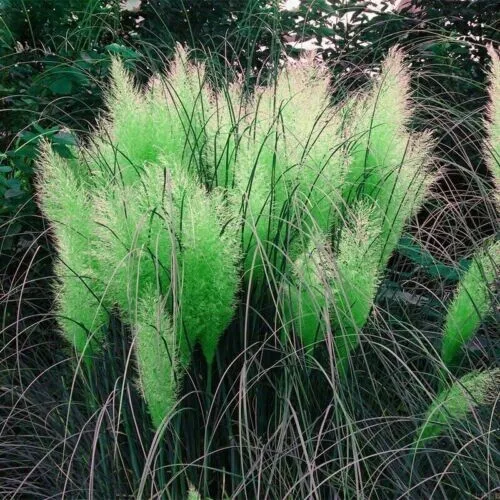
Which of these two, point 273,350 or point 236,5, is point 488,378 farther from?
point 236,5

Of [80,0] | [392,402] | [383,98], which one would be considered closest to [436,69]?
[80,0]

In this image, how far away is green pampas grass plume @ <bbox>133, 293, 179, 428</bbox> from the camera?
6.10ft

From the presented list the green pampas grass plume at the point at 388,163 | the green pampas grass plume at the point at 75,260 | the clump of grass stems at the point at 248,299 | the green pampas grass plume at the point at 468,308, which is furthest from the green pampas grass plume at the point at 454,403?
the green pampas grass plume at the point at 75,260

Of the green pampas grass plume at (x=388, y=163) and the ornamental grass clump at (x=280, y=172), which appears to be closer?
the ornamental grass clump at (x=280, y=172)

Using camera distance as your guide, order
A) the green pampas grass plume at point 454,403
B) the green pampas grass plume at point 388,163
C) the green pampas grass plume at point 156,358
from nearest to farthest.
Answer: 1. the green pampas grass plume at point 156,358
2. the green pampas grass plume at point 454,403
3. the green pampas grass plume at point 388,163

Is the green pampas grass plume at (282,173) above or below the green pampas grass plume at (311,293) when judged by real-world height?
above

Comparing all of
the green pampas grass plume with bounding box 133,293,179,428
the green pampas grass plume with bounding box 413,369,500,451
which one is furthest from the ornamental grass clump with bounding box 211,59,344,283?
the green pampas grass plume with bounding box 413,369,500,451

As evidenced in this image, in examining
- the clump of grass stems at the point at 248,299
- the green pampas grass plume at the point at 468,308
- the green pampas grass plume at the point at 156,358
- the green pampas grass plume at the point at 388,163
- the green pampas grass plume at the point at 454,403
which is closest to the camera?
the green pampas grass plume at the point at 156,358

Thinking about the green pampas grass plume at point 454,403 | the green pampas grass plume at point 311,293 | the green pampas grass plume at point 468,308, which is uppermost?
the green pampas grass plume at point 311,293

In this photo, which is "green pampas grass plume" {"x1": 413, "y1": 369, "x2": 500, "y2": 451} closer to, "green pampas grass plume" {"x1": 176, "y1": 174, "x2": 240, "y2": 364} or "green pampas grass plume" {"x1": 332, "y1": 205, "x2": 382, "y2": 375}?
"green pampas grass plume" {"x1": 332, "y1": 205, "x2": 382, "y2": 375}

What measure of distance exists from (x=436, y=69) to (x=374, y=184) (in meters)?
2.21

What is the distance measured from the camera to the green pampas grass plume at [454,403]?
81.7 inches

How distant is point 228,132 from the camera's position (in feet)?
8.25

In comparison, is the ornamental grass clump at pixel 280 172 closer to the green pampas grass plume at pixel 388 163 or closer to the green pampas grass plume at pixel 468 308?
the green pampas grass plume at pixel 388 163
